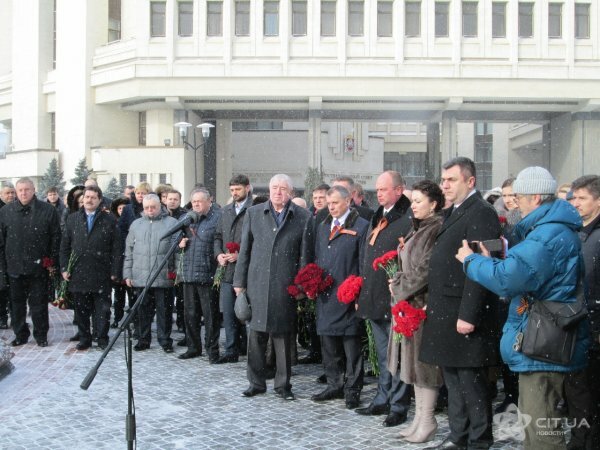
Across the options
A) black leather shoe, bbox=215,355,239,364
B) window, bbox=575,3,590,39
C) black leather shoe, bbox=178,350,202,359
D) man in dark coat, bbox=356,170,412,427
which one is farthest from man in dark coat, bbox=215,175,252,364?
window, bbox=575,3,590,39

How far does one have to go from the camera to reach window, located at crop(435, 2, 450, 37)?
41.7 metres

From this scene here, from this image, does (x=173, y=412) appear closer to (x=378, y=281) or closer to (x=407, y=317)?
(x=378, y=281)

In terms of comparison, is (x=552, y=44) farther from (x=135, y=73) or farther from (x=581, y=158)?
(x=135, y=73)

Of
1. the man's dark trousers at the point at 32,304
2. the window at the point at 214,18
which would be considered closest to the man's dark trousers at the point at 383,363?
the man's dark trousers at the point at 32,304

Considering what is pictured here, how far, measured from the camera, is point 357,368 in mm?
7055

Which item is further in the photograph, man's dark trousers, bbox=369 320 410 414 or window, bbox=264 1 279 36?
window, bbox=264 1 279 36

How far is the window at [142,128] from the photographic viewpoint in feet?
149

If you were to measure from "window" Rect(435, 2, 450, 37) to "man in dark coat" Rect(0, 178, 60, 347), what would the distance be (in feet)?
115

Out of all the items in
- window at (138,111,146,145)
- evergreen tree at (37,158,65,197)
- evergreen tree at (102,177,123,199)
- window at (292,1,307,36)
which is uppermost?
window at (292,1,307,36)

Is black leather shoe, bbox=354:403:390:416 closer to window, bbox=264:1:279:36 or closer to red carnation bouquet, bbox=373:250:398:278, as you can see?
red carnation bouquet, bbox=373:250:398:278

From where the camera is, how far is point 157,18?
41.4m

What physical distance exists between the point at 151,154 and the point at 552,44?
2377cm

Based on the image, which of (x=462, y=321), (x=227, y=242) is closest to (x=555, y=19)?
(x=227, y=242)

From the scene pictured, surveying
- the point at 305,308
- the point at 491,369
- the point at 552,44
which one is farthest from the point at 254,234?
the point at 552,44
